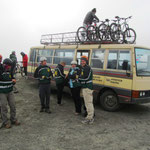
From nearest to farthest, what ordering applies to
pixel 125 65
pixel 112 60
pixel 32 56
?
pixel 125 65 → pixel 112 60 → pixel 32 56

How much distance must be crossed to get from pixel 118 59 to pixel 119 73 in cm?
53

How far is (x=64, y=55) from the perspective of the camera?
8.05 meters

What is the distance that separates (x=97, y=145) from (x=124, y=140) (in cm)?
76

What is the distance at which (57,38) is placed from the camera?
10508 mm

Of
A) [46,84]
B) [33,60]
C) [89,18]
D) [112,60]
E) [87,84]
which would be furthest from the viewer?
[33,60]

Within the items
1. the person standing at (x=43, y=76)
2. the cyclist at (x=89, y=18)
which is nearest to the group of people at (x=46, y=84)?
the person standing at (x=43, y=76)

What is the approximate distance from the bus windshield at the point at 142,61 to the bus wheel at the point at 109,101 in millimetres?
1241

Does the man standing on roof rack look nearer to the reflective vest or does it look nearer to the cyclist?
the cyclist

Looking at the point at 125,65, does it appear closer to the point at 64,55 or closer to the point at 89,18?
the point at 64,55

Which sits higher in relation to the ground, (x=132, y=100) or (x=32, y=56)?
(x=32, y=56)

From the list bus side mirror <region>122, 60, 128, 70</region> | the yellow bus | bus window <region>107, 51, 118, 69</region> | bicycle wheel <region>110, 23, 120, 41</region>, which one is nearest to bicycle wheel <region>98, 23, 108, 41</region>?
bicycle wheel <region>110, 23, 120, 41</region>

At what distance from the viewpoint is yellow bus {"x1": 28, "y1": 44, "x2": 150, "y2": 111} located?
5.50m

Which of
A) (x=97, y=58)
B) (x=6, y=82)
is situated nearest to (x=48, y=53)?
(x=97, y=58)

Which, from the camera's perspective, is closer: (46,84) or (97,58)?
(46,84)
